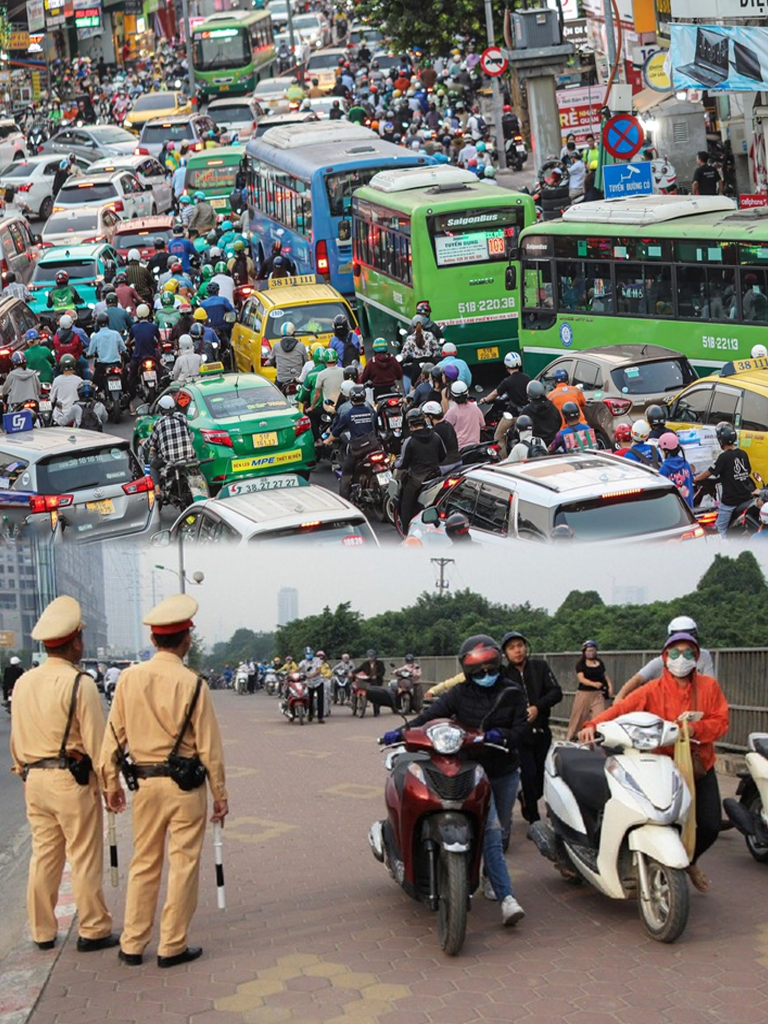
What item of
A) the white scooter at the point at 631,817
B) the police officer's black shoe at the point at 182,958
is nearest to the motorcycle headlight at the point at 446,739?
the white scooter at the point at 631,817

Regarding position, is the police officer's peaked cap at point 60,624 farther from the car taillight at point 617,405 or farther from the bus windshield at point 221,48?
the bus windshield at point 221,48

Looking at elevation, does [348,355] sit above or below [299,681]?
above

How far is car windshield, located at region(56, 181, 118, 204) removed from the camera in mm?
41406

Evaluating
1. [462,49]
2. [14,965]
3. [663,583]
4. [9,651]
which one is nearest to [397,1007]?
[14,965]

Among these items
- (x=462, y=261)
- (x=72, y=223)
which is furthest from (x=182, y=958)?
(x=72, y=223)

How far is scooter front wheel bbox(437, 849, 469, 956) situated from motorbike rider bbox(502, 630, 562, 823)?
1883 mm

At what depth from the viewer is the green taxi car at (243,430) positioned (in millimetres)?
18234

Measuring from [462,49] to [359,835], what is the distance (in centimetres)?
4731

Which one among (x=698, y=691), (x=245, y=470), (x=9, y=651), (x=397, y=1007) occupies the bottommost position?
(x=9, y=651)

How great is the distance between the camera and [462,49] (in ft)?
180

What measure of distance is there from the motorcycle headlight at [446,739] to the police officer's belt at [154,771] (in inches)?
43.3

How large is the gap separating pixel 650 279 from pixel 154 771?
618 inches

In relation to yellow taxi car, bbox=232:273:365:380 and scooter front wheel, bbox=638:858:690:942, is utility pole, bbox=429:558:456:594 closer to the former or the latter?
scooter front wheel, bbox=638:858:690:942

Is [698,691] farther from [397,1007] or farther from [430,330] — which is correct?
[430,330]
